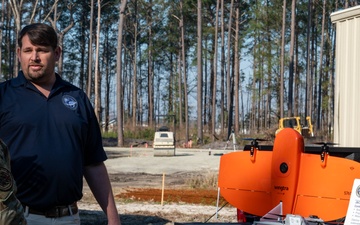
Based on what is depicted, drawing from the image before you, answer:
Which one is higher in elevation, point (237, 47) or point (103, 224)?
point (237, 47)

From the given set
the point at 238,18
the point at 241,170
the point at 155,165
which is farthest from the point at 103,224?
the point at 238,18

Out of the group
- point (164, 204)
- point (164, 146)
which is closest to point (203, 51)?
point (164, 146)

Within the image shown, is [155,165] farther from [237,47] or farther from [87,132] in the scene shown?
[237,47]

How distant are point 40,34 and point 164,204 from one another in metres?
10.6

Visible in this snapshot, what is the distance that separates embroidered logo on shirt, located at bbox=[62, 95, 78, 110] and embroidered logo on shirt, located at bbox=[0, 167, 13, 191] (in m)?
1.04

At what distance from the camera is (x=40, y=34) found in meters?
3.22

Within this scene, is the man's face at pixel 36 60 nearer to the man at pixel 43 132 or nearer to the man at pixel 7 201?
the man at pixel 43 132

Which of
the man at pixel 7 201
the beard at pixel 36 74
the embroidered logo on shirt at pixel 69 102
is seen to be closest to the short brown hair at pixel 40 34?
the beard at pixel 36 74

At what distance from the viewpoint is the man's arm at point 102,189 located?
340 centimetres

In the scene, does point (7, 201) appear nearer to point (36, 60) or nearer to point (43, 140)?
point (43, 140)

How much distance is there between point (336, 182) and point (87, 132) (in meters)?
2.18

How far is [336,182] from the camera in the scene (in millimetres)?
4820

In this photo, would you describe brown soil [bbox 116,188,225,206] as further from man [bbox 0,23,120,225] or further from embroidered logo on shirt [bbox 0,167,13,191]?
embroidered logo on shirt [bbox 0,167,13,191]

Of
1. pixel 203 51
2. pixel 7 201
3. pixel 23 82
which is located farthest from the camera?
pixel 203 51
